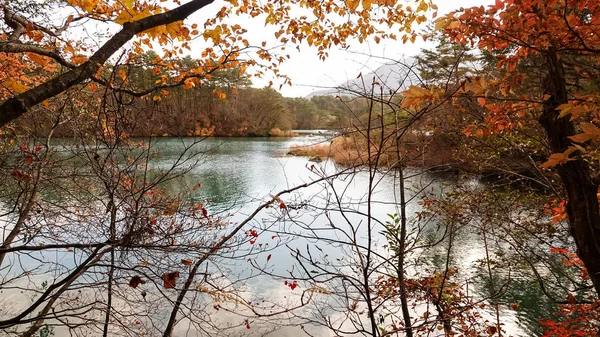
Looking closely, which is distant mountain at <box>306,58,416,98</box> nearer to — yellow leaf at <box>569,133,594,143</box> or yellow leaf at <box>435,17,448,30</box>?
yellow leaf at <box>435,17,448,30</box>

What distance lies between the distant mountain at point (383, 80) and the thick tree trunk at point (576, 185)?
0.83 meters

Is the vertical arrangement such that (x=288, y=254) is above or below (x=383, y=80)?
below

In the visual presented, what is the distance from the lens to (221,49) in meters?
3.37

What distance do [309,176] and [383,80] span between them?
6.38 ft

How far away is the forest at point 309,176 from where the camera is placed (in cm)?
177

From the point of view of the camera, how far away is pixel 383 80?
2061mm

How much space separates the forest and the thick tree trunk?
11 mm

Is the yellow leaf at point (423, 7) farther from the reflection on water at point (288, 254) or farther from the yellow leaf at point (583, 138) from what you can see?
the yellow leaf at point (583, 138)

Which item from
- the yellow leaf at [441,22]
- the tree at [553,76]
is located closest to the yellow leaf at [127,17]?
the yellow leaf at [441,22]

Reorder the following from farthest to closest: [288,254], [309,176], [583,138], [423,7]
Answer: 1. [288,254]
2. [309,176]
3. [423,7]
4. [583,138]

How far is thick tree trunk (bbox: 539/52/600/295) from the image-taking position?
2000mm

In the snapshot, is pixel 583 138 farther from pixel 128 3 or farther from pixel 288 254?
pixel 288 254

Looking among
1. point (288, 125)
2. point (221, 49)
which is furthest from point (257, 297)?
point (288, 125)

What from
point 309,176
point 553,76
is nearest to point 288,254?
point 309,176
